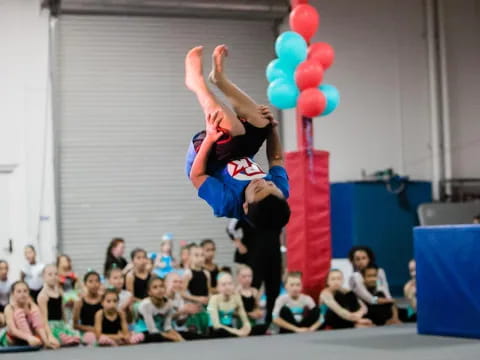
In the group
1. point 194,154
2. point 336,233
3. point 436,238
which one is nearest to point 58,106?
point 336,233

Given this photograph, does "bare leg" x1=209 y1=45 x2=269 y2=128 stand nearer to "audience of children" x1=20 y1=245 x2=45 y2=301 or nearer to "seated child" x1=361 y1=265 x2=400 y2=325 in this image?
"seated child" x1=361 y1=265 x2=400 y2=325

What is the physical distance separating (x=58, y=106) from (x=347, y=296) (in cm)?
490

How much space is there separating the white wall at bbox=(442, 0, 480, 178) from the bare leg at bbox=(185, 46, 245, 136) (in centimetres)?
875

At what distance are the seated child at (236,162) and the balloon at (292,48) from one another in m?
3.50

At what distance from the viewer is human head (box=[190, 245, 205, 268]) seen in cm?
822

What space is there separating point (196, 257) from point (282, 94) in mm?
1743

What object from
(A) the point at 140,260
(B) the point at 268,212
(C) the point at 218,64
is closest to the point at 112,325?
(A) the point at 140,260

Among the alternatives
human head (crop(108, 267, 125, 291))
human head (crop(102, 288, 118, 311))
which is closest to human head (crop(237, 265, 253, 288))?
human head (crop(108, 267, 125, 291))

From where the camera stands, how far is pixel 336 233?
12.1 metres

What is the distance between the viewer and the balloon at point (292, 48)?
809cm

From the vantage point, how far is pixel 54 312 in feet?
24.7

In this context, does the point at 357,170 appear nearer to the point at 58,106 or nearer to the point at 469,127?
the point at 469,127

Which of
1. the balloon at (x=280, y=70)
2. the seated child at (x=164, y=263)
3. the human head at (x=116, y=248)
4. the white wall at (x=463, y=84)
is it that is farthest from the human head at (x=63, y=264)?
the white wall at (x=463, y=84)

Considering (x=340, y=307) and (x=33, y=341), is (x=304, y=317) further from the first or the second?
(x=33, y=341)
